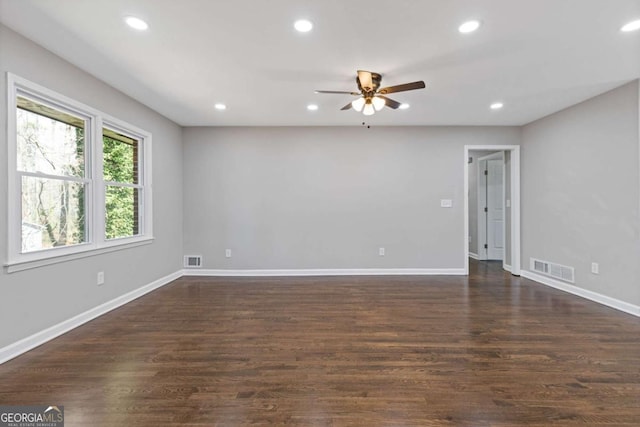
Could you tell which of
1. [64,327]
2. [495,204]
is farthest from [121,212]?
[495,204]

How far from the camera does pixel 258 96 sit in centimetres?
382

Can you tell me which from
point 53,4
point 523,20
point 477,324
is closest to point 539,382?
point 477,324

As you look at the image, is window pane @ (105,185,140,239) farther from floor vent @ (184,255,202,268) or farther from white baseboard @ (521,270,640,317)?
white baseboard @ (521,270,640,317)

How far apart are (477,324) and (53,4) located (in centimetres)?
442

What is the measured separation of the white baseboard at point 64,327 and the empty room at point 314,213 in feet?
0.07

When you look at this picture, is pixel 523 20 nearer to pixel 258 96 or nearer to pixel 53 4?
pixel 258 96

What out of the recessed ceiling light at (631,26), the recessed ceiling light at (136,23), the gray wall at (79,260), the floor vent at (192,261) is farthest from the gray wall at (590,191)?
the gray wall at (79,260)

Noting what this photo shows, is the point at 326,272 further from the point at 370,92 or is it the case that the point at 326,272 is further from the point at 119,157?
the point at 119,157

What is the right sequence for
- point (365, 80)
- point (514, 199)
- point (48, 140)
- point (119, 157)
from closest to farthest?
1. point (48, 140)
2. point (365, 80)
3. point (119, 157)
4. point (514, 199)

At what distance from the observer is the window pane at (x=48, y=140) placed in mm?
2602

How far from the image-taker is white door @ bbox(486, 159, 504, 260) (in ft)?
21.5

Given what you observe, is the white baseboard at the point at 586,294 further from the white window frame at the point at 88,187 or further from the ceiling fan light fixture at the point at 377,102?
the white window frame at the point at 88,187

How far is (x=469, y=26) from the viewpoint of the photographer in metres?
2.35

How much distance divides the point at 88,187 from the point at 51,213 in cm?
51
